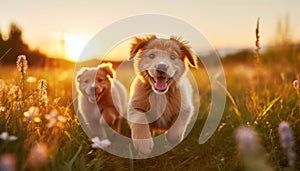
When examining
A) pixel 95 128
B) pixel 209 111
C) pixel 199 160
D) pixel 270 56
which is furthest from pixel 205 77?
pixel 199 160

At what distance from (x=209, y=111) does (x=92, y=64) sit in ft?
6.24

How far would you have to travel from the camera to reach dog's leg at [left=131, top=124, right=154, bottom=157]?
4371 mm

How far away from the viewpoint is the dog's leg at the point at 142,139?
14.3ft

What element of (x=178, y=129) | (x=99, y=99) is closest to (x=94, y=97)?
(x=99, y=99)

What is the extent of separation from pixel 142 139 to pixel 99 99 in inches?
59.1

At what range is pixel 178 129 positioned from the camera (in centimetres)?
479

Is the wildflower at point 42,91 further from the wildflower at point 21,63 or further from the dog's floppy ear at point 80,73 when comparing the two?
the dog's floppy ear at point 80,73

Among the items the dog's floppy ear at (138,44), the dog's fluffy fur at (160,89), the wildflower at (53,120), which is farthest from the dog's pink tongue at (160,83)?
the wildflower at (53,120)

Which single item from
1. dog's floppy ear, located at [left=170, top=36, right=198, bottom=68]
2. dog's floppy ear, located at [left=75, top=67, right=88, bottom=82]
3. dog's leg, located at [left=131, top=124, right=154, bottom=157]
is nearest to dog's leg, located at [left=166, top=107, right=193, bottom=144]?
dog's leg, located at [left=131, top=124, right=154, bottom=157]

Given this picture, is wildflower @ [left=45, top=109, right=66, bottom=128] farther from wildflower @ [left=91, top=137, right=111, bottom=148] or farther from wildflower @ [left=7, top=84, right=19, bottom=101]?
wildflower @ [left=7, top=84, right=19, bottom=101]

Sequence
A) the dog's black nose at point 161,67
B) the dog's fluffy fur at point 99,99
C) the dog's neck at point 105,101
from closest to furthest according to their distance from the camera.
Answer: the dog's black nose at point 161,67 → the dog's fluffy fur at point 99,99 → the dog's neck at point 105,101

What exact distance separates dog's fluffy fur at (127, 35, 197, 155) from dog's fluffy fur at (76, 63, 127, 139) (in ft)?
2.39

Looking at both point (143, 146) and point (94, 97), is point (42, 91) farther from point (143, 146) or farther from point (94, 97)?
point (94, 97)

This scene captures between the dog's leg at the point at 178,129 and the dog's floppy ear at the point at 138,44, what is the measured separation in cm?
88
